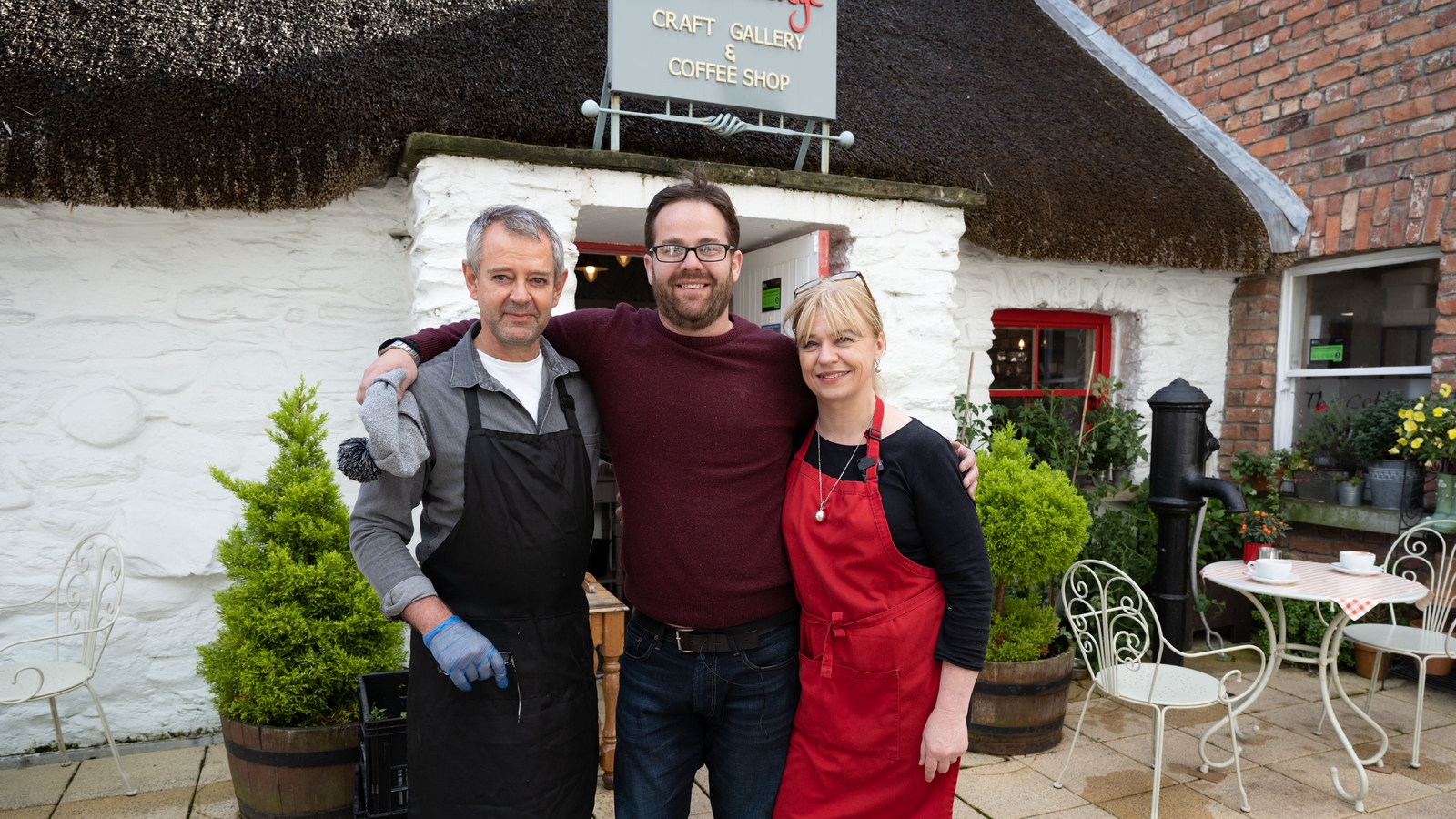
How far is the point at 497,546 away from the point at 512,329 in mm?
460

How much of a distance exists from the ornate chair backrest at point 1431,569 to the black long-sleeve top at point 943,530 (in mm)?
2954

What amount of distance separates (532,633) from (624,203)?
2.31 metres

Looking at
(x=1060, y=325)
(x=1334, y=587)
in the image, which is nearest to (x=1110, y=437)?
(x=1060, y=325)

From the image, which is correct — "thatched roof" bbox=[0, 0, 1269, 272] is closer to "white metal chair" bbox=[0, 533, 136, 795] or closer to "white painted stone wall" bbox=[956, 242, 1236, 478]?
"white painted stone wall" bbox=[956, 242, 1236, 478]

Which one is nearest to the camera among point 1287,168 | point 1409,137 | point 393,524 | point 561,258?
point 393,524

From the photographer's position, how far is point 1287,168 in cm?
→ 552

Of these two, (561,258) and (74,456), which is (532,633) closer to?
(561,258)

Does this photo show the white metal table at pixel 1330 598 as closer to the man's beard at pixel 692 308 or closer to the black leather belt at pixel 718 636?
the black leather belt at pixel 718 636

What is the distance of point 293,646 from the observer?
9.44 feet

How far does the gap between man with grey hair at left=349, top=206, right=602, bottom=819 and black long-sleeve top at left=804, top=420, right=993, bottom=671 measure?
2.28 ft

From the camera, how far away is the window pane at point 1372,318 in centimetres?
506

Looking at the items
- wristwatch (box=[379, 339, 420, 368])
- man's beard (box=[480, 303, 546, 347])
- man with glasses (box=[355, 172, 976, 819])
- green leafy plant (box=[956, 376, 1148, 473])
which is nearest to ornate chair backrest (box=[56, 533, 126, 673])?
wristwatch (box=[379, 339, 420, 368])

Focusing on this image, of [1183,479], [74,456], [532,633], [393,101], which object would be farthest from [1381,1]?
[74,456]

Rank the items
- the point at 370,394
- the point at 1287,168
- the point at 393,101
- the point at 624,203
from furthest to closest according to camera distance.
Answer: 1. the point at 1287,168
2. the point at 624,203
3. the point at 393,101
4. the point at 370,394
